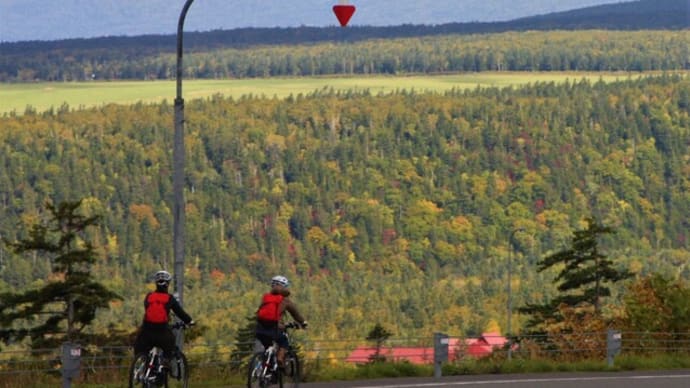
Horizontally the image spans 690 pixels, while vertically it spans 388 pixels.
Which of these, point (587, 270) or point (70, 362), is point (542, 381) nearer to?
point (70, 362)

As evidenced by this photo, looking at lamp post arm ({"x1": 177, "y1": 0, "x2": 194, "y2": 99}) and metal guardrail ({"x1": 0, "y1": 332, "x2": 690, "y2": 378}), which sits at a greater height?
lamp post arm ({"x1": 177, "y1": 0, "x2": 194, "y2": 99})

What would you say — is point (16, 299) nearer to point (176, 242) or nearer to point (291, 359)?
point (176, 242)

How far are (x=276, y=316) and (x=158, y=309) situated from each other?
5.00 ft

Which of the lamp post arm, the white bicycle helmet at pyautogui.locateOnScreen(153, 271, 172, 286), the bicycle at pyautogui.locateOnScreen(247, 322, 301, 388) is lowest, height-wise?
A: the bicycle at pyautogui.locateOnScreen(247, 322, 301, 388)

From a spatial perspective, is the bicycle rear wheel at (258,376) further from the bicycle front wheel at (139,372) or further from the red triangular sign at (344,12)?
the red triangular sign at (344,12)

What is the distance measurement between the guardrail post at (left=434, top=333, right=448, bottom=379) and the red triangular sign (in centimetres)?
628

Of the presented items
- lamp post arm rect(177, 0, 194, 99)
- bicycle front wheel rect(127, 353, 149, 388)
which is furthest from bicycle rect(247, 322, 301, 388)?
lamp post arm rect(177, 0, 194, 99)

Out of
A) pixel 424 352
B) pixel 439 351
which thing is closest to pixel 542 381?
pixel 439 351

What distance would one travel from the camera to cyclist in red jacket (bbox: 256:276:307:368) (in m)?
20.9

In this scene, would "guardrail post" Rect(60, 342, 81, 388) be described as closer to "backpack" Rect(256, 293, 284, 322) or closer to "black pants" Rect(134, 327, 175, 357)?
"black pants" Rect(134, 327, 175, 357)

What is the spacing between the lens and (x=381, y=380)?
2762cm

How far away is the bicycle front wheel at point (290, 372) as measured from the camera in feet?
70.3

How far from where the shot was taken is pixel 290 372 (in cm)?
2155

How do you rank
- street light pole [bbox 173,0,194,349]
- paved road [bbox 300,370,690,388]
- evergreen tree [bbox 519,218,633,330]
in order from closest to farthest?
1. street light pole [bbox 173,0,194,349]
2. paved road [bbox 300,370,690,388]
3. evergreen tree [bbox 519,218,633,330]
